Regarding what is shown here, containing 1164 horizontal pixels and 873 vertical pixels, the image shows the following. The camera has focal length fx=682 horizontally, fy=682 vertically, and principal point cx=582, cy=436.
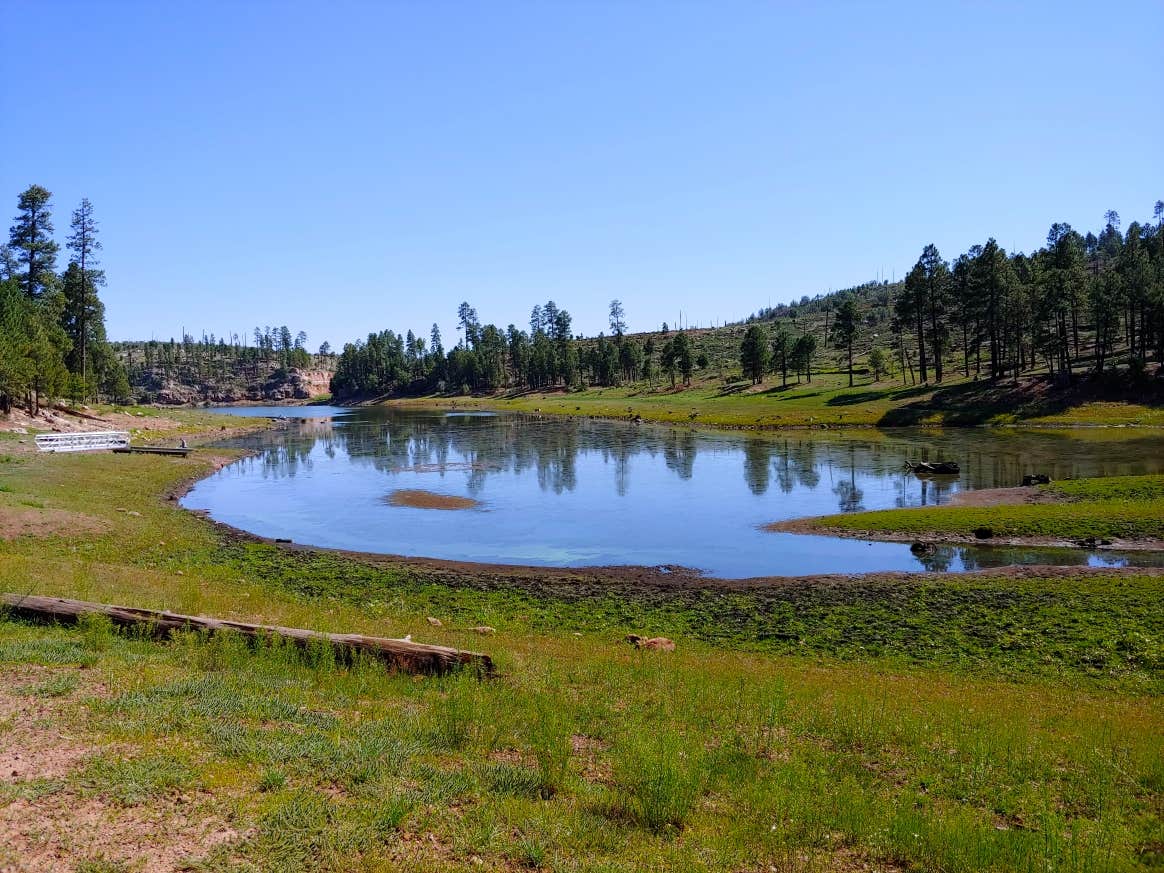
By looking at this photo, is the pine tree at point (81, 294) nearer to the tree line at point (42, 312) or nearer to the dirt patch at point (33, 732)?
the tree line at point (42, 312)

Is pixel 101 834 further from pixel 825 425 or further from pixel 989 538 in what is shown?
pixel 825 425

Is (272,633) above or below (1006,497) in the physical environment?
above

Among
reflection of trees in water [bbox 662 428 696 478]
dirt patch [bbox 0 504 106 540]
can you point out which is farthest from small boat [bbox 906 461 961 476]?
dirt patch [bbox 0 504 106 540]

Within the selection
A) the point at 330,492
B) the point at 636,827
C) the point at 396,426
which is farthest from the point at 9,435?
the point at 636,827

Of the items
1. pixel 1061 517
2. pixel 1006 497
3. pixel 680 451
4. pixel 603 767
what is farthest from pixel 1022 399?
pixel 603 767

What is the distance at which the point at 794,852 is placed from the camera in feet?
22.6

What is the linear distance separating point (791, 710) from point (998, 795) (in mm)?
3376

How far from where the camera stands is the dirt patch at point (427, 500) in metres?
41.8

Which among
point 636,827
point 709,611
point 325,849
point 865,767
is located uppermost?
point 325,849

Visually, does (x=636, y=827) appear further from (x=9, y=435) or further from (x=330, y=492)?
(x=9, y=435)

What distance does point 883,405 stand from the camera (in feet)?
289

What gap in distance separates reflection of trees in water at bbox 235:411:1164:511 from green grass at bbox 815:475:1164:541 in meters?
4.31

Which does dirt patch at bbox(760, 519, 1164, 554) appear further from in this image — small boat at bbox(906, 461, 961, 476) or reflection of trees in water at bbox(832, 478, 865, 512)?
small boat at bbox(906, 461, 961, 476)

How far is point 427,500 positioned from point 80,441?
32.6 meters
